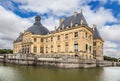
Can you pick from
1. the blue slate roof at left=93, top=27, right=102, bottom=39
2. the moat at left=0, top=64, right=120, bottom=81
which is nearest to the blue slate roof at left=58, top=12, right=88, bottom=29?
the blue slate roof at left=93, top=27, right=102, bottom=39

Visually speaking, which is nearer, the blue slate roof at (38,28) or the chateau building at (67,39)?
the chateau building at (67,39)

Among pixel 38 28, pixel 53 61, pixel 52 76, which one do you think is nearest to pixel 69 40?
pixel 53 61

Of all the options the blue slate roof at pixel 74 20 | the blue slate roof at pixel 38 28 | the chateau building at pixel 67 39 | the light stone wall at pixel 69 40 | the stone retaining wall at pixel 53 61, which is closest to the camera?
the stone retaining wall at pixel 53 61

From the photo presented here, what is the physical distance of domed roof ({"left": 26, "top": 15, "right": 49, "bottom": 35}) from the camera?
6414cm

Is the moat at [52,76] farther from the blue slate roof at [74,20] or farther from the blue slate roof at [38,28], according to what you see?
the blue slate roof at [38,28]

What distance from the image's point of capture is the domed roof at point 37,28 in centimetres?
6414

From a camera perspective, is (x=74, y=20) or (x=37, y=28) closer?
(x=74, y=20)

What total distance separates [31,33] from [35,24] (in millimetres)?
8528

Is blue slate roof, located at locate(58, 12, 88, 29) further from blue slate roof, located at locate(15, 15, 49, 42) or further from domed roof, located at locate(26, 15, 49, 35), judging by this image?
domed roof, located at locate(26, 15, 49, 35)

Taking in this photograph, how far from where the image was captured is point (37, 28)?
217ft

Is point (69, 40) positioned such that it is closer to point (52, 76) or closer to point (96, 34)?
point (96, 34)

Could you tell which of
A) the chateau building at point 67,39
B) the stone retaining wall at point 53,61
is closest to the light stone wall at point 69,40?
the chateau building at point 67,39

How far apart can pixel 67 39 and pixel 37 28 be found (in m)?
20.5

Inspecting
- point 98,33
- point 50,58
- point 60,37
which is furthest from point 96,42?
point 50,58
